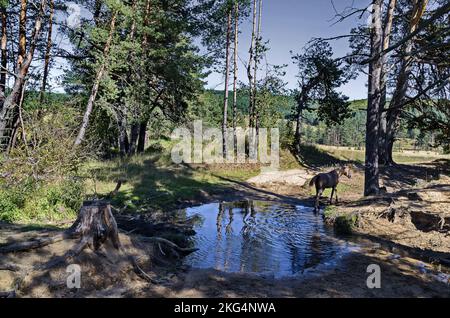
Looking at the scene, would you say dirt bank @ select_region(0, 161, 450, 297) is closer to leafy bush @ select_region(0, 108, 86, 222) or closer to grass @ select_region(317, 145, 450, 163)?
leafy bush @ select_region(0, 108, 86, 222)

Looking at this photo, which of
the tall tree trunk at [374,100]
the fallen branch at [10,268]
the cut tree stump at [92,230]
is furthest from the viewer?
the tall tree trunk at [374,100]

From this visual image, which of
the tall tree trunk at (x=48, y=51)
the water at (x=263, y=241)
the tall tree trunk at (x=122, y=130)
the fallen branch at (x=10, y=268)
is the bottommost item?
the water at (x=263, y=241)

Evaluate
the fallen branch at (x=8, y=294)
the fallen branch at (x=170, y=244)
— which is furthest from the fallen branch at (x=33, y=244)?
the fallen branch at (x=170, y=244)

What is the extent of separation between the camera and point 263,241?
32.8 feet

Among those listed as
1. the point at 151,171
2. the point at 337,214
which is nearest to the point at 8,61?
the point at 151,171

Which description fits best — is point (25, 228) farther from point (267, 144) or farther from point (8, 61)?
point (267, 144)

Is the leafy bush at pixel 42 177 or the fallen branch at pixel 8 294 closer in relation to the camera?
the fallen branch at pixel 8 294

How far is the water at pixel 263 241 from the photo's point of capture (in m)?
8.09

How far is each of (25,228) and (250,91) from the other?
2258 centimetres

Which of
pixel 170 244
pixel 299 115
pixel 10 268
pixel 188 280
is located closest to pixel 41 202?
pixel 170 244

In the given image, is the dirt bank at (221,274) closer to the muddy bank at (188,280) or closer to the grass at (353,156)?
the muddy bank at (188,280)

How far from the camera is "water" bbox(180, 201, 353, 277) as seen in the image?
809 centimetres

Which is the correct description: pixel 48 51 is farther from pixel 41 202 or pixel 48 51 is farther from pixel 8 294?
pixel 8 294
